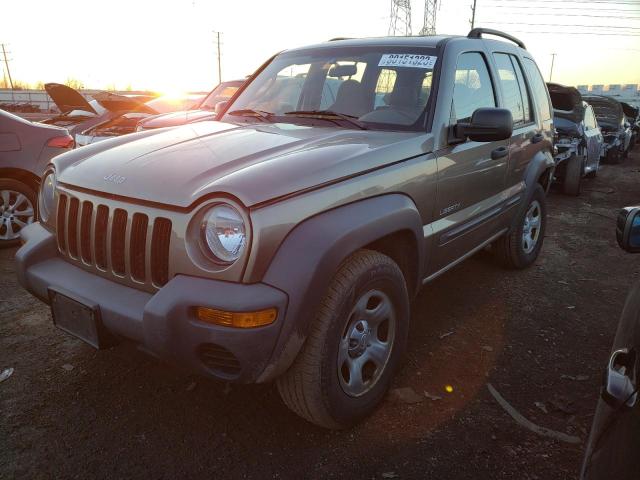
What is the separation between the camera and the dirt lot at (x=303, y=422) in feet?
7.04

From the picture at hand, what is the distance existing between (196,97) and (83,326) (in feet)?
26.2

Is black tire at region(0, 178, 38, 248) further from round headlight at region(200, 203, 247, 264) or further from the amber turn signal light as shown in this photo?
the amber turn signal light

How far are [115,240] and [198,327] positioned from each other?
0.63 metres

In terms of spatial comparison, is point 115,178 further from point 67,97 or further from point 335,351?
point 67,97

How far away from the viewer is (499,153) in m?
3.42

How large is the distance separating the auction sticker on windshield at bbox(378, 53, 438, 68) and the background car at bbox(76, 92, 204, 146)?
4826mm

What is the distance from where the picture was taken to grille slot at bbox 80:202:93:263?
2.25 meters

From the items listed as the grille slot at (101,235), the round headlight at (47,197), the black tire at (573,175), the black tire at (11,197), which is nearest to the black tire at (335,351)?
the grille slot at (101,235)

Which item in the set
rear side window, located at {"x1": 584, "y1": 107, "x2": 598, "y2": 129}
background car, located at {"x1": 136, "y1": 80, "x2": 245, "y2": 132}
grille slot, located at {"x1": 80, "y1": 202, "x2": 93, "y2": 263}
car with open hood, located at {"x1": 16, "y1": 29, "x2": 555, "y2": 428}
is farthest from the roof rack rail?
rear side window, located at {"x1": 584, "y1": 107, "x2": 598, "y2": 129}

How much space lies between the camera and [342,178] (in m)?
2.12

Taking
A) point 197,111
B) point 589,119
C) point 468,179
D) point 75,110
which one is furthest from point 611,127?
point 75,110

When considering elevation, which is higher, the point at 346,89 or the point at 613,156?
the point at 346,89

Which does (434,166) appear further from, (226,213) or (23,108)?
(23,108)

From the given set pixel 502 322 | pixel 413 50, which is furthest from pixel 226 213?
pixel 502 322
